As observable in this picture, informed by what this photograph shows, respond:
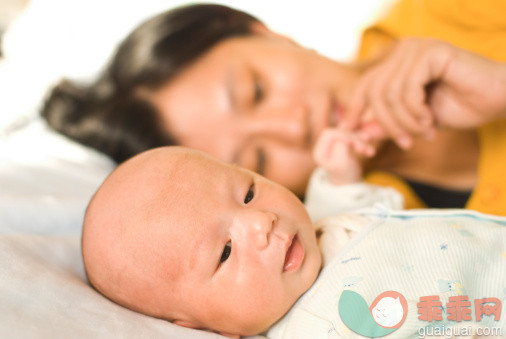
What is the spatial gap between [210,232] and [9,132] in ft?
3.84

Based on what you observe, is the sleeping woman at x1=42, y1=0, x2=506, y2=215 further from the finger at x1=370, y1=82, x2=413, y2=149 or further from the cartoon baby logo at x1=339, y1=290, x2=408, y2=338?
the cartoon baby logo at x1=339, y1=290, x2=408, y2=338

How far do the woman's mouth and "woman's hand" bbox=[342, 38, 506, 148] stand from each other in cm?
51

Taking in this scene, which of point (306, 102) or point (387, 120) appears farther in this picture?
point (306, 102)

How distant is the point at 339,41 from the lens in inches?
88.2

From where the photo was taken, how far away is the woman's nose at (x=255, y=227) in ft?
2.37

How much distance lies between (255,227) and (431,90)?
0.73m

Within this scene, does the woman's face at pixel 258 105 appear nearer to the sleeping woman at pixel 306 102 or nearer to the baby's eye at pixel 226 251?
the sleeping woman at pixel 306 102

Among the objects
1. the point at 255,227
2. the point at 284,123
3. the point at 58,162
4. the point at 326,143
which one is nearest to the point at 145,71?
the point at 58,162

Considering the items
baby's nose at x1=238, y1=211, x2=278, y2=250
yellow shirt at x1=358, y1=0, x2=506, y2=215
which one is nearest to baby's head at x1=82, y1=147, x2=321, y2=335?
baby's nose at x1=238, y1=211, x2=278, y2=250

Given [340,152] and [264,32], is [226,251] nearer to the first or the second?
[340,152]

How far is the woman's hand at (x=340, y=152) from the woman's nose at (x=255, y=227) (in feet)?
1.44

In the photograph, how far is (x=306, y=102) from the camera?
1309 mm

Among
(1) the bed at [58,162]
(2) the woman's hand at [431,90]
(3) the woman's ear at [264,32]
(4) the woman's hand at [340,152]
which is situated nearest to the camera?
(1) the bed at [58,162]

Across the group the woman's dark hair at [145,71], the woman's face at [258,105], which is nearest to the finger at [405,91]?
the woman's face at [258,105]
